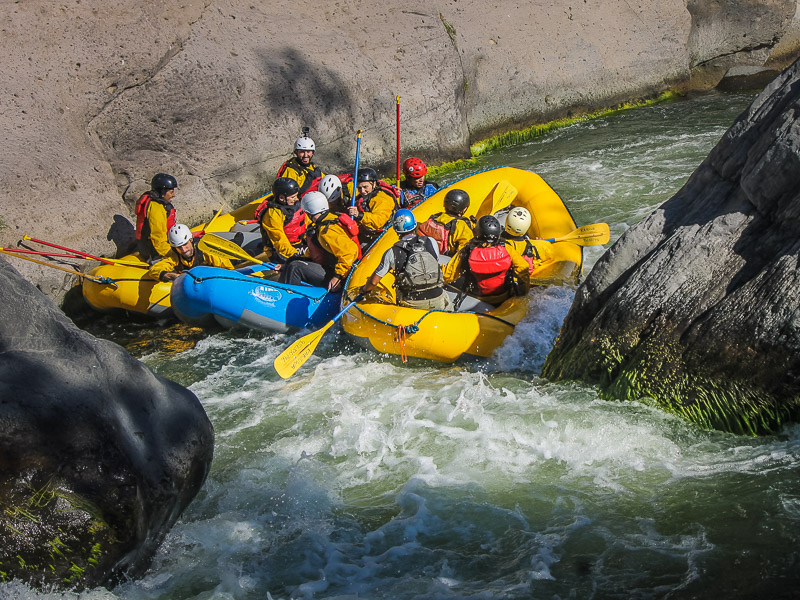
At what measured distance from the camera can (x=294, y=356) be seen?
6355 millimetres

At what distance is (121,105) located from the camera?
9.56 m

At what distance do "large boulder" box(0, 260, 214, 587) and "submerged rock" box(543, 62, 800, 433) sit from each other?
284cm

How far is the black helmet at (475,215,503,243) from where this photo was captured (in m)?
6.70

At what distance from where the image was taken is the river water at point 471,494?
398 cm

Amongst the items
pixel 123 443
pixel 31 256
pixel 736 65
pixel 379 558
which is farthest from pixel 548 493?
pixel 736 65

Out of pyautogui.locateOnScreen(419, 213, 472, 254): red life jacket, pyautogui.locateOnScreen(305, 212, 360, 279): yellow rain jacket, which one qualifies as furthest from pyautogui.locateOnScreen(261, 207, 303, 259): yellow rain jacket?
pyautogui.locateOnScreen(419, 213, 472, 254): red life jacket

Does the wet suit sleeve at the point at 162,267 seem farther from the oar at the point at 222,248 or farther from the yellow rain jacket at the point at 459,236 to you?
the yellow rain jacket at the point at 459,236

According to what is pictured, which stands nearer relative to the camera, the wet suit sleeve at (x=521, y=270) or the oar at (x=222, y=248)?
the wet suit sleeve at (x=521, y=270)

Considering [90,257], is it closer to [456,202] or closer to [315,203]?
[315,203]

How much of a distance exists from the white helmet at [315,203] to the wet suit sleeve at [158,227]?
1.77 m

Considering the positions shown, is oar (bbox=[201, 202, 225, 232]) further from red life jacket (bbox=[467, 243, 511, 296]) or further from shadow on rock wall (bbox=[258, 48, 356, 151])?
red life jacket (bbox=[467, 243, 511, 296])

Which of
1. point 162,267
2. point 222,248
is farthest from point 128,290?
point 222,248

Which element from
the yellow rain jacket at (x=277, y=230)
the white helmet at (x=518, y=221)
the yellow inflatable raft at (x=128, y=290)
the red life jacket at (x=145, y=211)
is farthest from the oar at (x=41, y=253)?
the white helmet at (x=518, y=221)

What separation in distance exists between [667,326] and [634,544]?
1543mm
